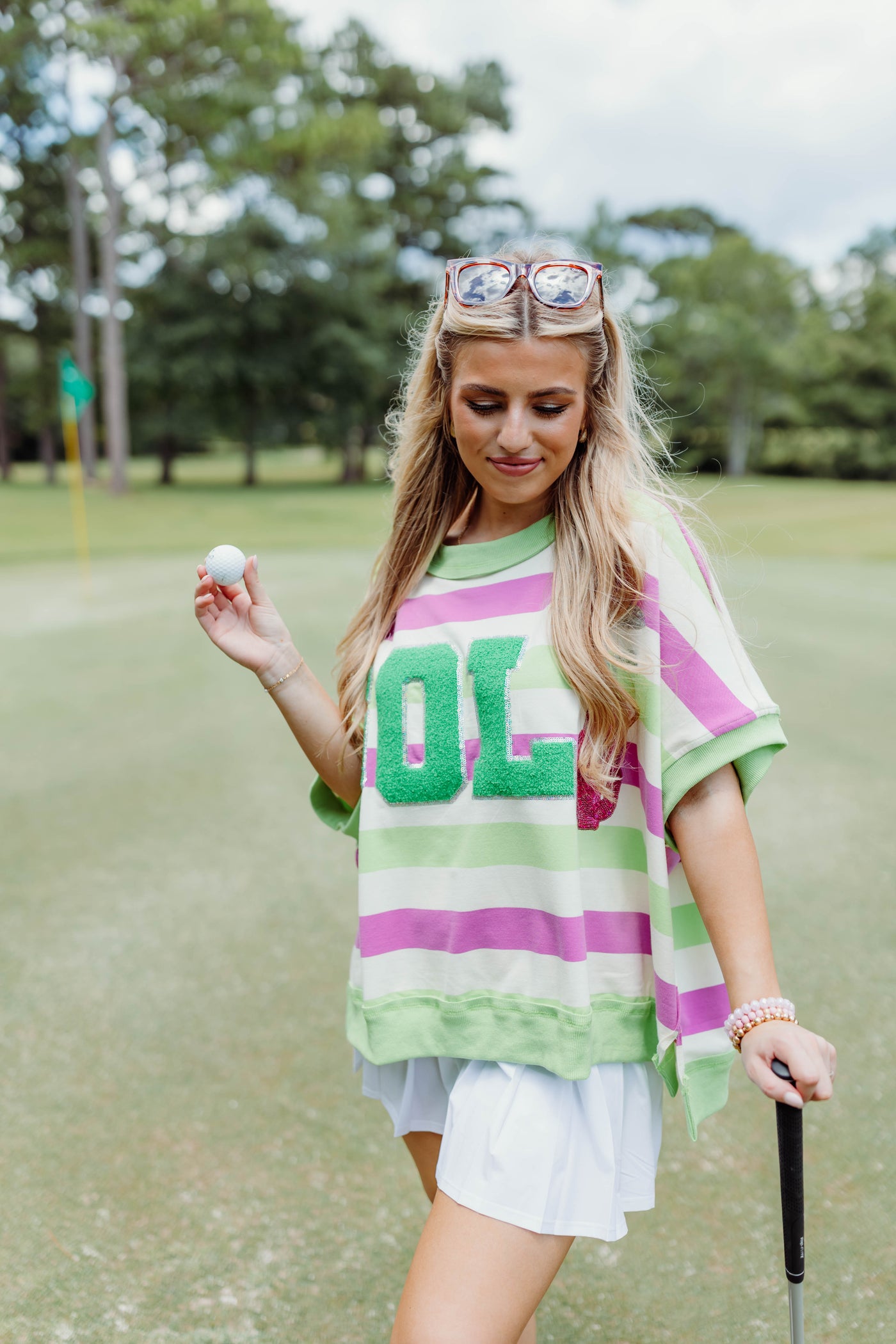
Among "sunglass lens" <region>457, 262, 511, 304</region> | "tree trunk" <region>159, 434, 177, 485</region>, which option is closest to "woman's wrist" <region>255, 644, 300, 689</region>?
"sunglass lens" <region>457, 262, 511, 304</region>

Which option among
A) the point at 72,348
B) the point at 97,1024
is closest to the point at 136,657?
the point at 97,1024

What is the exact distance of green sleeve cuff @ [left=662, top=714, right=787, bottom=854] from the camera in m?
1.33

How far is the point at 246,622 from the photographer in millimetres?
1719

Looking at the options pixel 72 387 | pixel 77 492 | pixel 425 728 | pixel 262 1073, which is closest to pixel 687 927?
pixel 425 728

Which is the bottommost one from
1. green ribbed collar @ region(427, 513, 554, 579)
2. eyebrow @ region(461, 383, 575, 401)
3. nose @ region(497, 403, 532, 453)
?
green ribbed collar @ region(427, 513, 554, 579)

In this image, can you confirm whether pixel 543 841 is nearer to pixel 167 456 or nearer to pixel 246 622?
pixel 246 622

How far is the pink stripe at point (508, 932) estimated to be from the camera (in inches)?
53.7

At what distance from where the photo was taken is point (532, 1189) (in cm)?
127

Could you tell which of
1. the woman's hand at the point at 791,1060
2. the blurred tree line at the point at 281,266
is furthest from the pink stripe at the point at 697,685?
the blurred tree line at the point at 281,266

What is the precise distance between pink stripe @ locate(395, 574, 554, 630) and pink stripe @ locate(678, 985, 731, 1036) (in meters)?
0.56

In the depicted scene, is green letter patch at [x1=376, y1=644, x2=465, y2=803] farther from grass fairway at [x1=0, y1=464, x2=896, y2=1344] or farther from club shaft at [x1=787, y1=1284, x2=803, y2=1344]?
club shaft at [x1=787, y1=1284, x2=803, y2=1344]

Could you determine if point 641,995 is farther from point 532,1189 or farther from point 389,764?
point 389,764

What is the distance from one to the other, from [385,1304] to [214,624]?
1226mm

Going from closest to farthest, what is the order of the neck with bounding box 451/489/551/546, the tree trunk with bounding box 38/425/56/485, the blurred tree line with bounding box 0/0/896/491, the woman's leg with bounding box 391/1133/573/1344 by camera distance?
the woman's leg with bounding box 391/1133/573/1344 → the neck with bounding box 451/489/551/546 → the blurred tree line with bounding box 0/0/896/491 → the tree trunk with bounding box 38/425/56/485
